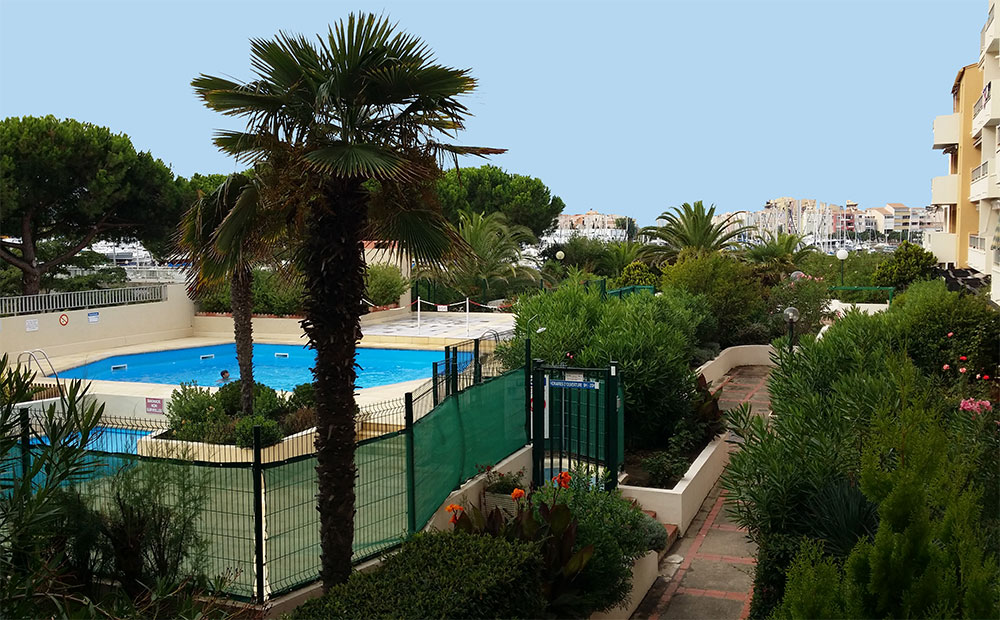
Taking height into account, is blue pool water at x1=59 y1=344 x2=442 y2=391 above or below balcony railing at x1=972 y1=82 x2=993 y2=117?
below

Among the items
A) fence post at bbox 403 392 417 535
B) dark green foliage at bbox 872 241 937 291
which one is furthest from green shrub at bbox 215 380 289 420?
dark green foliage at bbox 872 241 937 291

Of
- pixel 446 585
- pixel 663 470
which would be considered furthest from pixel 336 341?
pixel 663 470

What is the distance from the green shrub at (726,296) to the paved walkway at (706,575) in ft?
36.9

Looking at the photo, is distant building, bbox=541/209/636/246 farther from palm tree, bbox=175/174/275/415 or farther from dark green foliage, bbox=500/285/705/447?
palm tree, bbox=175/174/275/415

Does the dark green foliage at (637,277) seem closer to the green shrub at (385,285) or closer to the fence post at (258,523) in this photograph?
the green shrub at (385,285)

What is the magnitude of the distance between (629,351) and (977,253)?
23252mm

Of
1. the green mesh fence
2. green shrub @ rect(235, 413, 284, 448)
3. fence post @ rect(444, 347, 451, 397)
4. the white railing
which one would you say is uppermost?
the white railing

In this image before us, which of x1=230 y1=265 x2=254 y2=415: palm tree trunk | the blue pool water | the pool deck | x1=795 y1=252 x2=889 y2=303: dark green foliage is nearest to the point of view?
x1=230 y1=265 x2=254 y2=415: palm tree trunk

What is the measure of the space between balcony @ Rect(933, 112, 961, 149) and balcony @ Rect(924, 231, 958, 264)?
3.89 m

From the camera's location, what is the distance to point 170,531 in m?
6.89

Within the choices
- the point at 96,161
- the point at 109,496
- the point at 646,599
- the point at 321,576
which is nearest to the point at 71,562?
the point at 109,496

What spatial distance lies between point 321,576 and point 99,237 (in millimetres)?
30352

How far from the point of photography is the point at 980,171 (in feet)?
98.6

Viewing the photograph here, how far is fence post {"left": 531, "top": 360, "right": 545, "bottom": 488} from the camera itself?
34.0 feet
